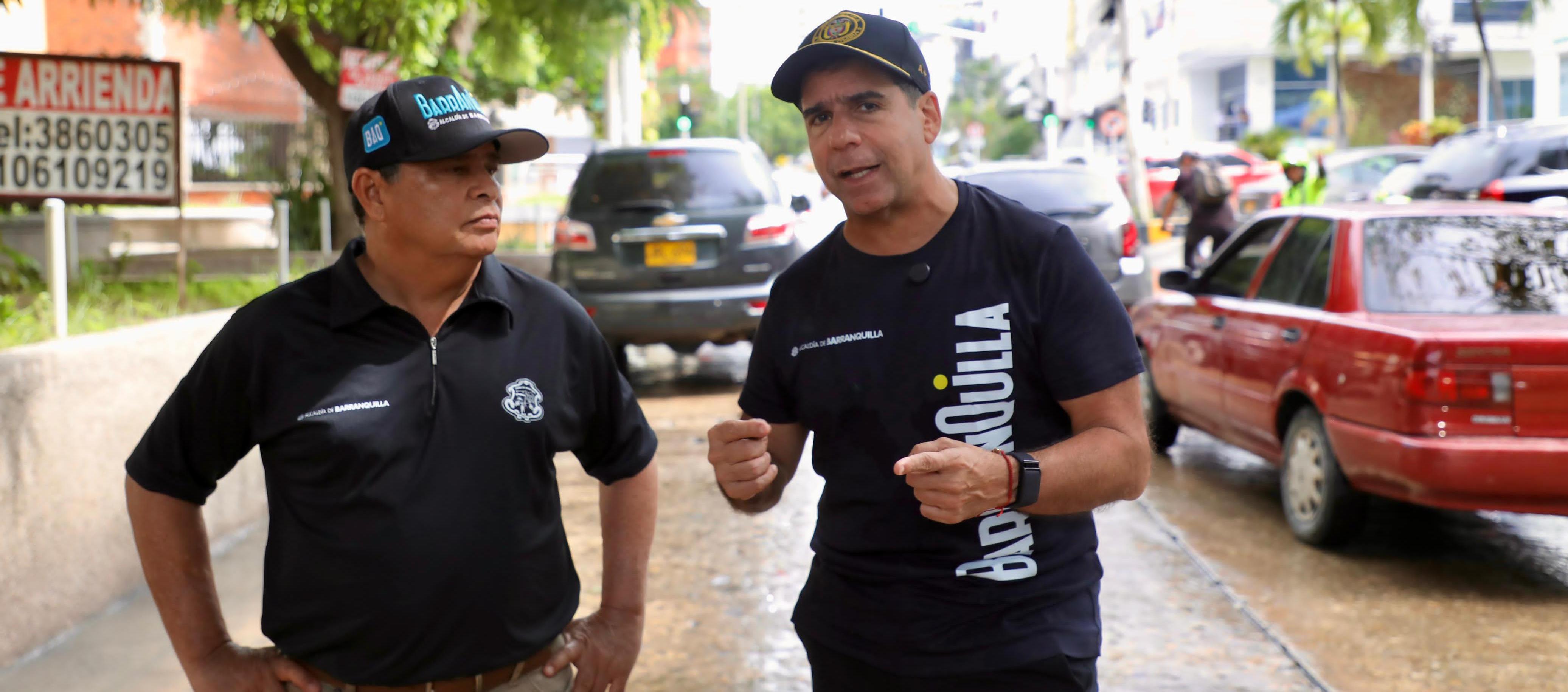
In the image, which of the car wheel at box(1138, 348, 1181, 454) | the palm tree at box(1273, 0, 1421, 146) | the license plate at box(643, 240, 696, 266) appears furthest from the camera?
the palm tree at box(1273, 0, 1421, 146)

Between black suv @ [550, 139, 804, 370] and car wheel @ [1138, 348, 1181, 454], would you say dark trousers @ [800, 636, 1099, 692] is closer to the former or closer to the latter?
car wheel @ [1138, 348, 1181, 454]

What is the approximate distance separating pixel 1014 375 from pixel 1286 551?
15.0 ft

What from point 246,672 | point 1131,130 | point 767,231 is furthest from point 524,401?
point 1131,130

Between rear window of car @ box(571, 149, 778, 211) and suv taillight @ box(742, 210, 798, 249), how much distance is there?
0.52 feet

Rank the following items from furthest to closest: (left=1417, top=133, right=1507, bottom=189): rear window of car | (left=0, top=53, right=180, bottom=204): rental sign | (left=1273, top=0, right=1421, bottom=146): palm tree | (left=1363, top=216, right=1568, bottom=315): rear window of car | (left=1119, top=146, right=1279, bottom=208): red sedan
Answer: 1. (left=1273, top=0, right=1421, bottom=146): palm tree
2. (left=1119, top=146, right=1279, bottom=208): red sedan
3. (left=1417, top=133, right=1507, bottom=189): rear window of car
4. (left=0, top=53, right=180, bottom=204): rental sign
5. (left=1363, top=216, right=1568, bottom=315): rear window of car

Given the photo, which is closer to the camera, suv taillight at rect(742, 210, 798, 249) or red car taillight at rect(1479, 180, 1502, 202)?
suv taillight at rect(742, 210, 798, 249)

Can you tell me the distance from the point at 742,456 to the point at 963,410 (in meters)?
0.37

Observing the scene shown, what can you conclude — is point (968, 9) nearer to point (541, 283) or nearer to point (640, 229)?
point (640, 229)

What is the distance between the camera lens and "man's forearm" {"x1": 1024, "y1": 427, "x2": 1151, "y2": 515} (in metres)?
2.20

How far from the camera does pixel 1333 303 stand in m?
6.48

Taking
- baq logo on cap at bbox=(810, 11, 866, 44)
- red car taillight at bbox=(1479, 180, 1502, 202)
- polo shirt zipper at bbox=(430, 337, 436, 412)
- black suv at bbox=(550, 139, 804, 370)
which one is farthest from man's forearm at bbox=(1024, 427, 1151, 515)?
red car taillight at bbox=(1479, 180, 1502, 202)

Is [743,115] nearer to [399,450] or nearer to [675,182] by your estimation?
[675,182]

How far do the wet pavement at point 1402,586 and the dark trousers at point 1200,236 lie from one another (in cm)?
660

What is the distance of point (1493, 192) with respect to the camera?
42.4 ft
